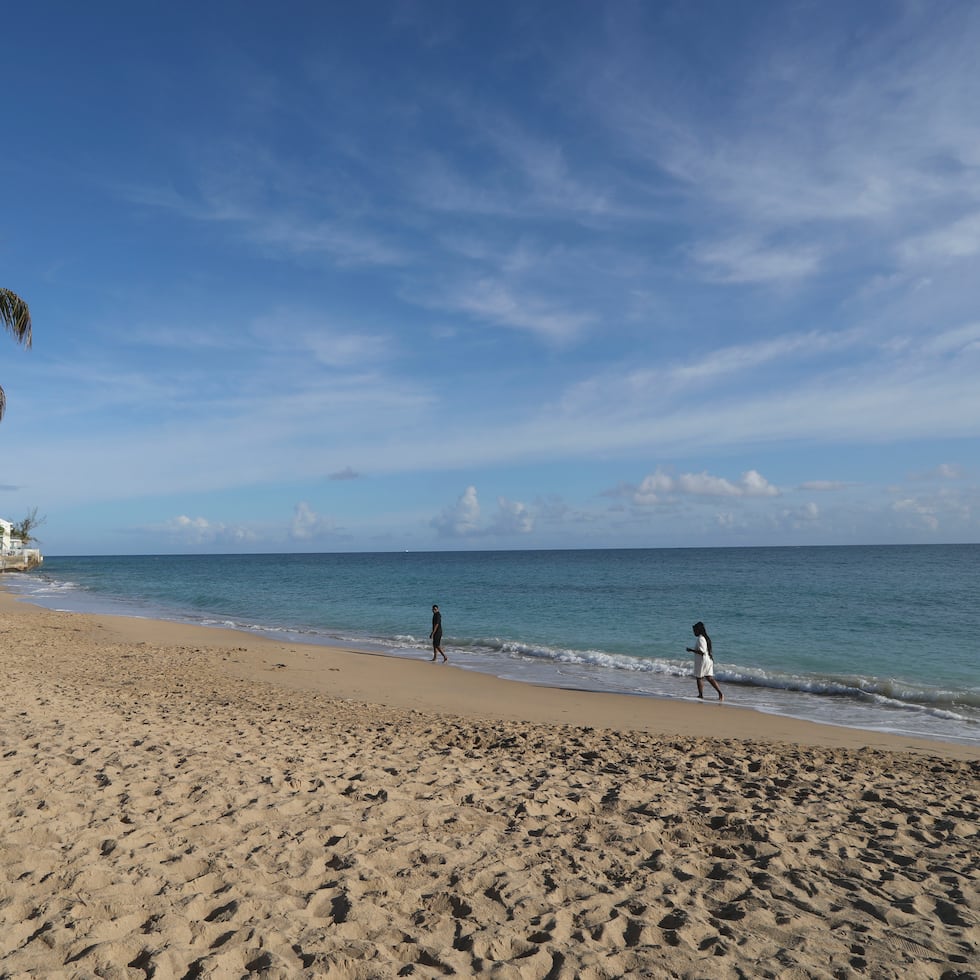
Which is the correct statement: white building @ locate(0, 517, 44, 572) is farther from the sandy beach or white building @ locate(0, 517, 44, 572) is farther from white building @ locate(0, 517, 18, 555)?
the sandy beach

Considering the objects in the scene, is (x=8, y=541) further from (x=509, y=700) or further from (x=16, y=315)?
(x=509, y=700)

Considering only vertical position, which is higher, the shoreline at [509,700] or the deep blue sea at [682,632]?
the shoreline at [509,700]

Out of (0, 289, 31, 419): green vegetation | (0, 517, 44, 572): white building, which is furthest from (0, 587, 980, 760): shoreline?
(0, 517, 44, 572): white building

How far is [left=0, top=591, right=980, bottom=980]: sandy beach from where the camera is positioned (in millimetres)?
3938

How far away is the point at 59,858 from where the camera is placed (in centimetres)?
481

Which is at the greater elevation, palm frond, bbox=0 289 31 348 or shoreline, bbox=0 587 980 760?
palm frond, bbox=0 289 31 348

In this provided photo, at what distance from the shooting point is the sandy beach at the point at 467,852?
3.94 metres

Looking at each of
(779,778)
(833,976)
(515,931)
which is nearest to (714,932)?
(833,976)

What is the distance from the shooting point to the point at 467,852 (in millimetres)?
5250

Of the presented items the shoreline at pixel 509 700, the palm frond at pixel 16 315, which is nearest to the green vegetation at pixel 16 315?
the palm frond at pixel 16 315

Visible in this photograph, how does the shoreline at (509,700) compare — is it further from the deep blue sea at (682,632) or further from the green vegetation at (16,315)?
the green vegetation at (16,315)

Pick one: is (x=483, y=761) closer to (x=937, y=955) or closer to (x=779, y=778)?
(x=779, y=778)

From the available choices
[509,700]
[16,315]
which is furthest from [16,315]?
[509,700]

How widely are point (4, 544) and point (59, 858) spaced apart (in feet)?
301
